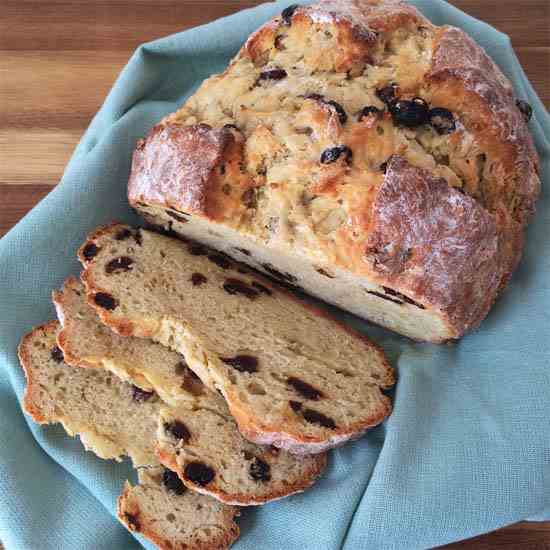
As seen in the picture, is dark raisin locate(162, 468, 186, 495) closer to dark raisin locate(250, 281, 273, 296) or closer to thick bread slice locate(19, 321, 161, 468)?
thick bread slice locate(19, 321, 161, 468)

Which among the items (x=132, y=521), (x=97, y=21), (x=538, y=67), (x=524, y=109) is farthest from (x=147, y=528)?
(x=538, y=67)

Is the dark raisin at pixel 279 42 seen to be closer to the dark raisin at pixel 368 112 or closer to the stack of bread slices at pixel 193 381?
the dark raisin at pixel 368 112

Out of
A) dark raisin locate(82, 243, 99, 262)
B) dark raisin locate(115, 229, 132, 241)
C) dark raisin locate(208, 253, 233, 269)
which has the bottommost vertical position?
dark raisin locate(208, 253, 233, 269)

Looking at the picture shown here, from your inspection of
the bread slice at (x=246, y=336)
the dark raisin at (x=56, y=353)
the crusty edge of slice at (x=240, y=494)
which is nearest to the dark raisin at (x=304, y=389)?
the bread slice at (x=246, y=336)

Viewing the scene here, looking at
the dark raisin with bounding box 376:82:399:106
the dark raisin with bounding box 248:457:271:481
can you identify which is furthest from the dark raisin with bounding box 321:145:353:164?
the dark raisin with bounding box 248:457:271:481

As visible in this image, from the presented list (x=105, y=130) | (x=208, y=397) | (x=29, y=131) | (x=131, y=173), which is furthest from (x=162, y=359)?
(x=29, y=131)

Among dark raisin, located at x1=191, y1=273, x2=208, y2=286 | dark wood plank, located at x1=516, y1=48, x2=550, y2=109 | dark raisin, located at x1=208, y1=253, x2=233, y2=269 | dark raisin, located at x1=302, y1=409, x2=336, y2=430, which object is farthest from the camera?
dark wood plank, located at x1=516, y1=48, x2=550, y2=109

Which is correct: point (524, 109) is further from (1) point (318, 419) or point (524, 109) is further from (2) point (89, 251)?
(2) point (89, 251)
